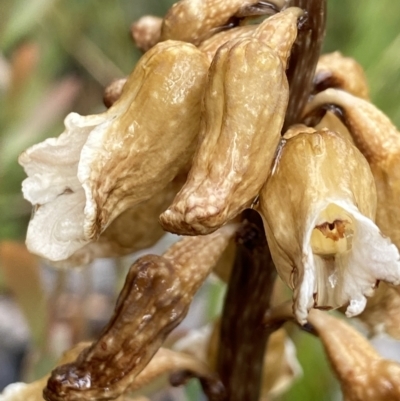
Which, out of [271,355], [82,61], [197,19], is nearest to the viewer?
[197,19]

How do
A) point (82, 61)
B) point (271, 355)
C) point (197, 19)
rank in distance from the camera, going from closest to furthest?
point (197, 19) → point (271, 355) → point (82, 61)

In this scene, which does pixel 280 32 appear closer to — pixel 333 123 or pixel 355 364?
pixel 333 123

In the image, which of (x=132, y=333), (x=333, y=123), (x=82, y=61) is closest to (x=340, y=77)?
(x=333, y=123)

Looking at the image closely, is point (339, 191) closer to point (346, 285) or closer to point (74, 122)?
point (346, 285)

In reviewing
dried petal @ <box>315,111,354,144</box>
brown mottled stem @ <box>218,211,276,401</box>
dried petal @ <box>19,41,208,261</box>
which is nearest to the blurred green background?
brown mottled stem @ <box>218,211,276,401</box>

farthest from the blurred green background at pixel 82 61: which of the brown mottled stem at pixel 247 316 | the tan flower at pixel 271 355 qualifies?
the brown mottled stem at pixel 247 316
